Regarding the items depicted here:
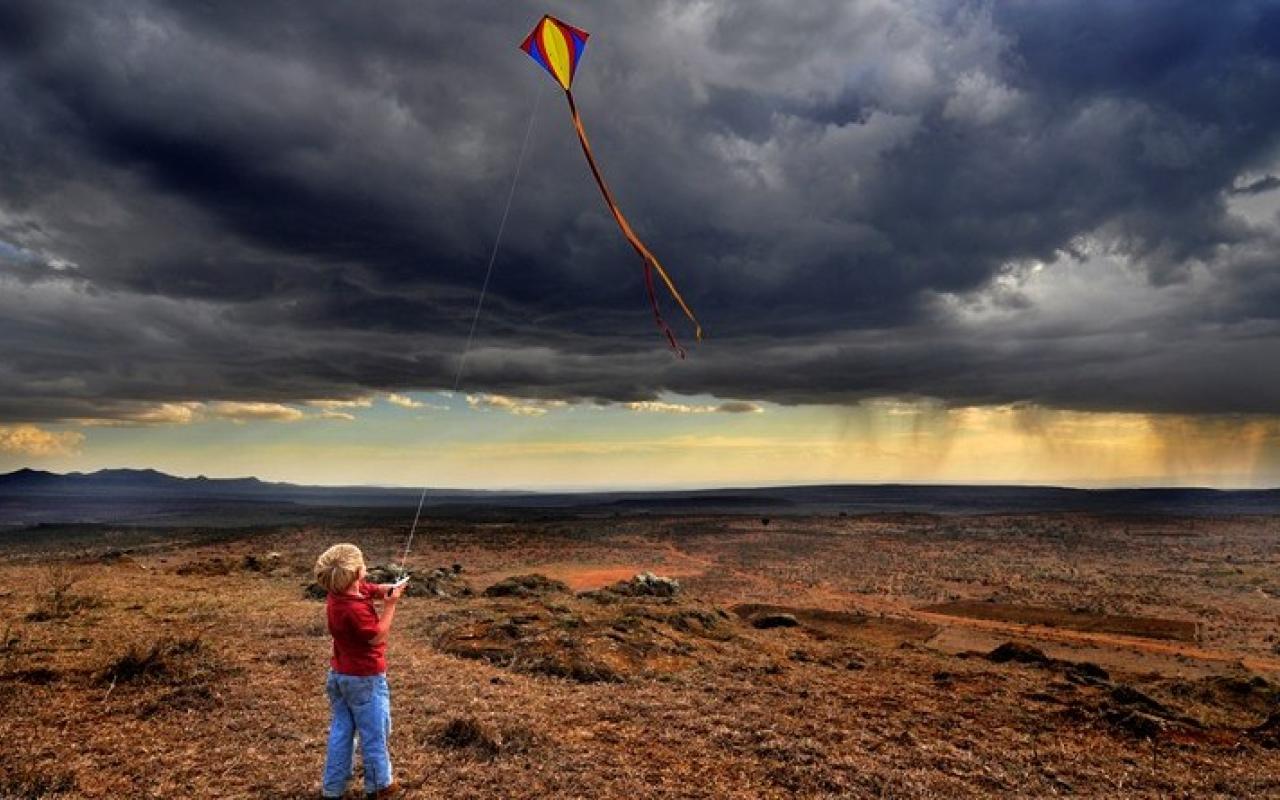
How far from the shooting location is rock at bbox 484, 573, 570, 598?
67.5 ft

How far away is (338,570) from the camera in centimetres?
609

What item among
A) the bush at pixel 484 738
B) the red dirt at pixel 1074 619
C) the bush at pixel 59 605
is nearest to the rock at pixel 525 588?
the bush at pixel 59 605

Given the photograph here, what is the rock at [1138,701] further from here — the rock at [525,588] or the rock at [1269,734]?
the rock at [525,588]

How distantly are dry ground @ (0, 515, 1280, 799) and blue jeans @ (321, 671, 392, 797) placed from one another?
616mm

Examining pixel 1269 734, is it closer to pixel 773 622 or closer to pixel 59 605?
pixel 773 622

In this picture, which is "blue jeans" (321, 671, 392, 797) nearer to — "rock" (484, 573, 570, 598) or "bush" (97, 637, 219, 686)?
"bush" (97, 637, 219, 686)

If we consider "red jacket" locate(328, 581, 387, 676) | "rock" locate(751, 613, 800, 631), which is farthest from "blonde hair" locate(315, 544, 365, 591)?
"rock" locate(751, 613, 800, 631)

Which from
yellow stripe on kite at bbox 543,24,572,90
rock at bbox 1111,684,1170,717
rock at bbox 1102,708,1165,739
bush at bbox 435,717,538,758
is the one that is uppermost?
yellow stripe on kite at bbox 543,24,572,90

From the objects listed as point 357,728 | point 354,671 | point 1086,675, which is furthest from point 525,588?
point 354,671

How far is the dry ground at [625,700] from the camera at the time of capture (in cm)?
732

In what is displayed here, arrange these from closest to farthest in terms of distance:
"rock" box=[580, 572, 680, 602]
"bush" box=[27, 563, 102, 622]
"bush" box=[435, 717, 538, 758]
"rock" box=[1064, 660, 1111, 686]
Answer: "bush" box=[435, 717, 538, 758]
"rock" box=[1064, 660, 1111, 686]
"bush" box=[27, 563, 102, 622]
"rock" box=[580, 572, 680, 602]

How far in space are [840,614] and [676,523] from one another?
59588 mm

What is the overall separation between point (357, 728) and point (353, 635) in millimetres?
955

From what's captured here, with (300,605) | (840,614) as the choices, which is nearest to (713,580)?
(840,614)
